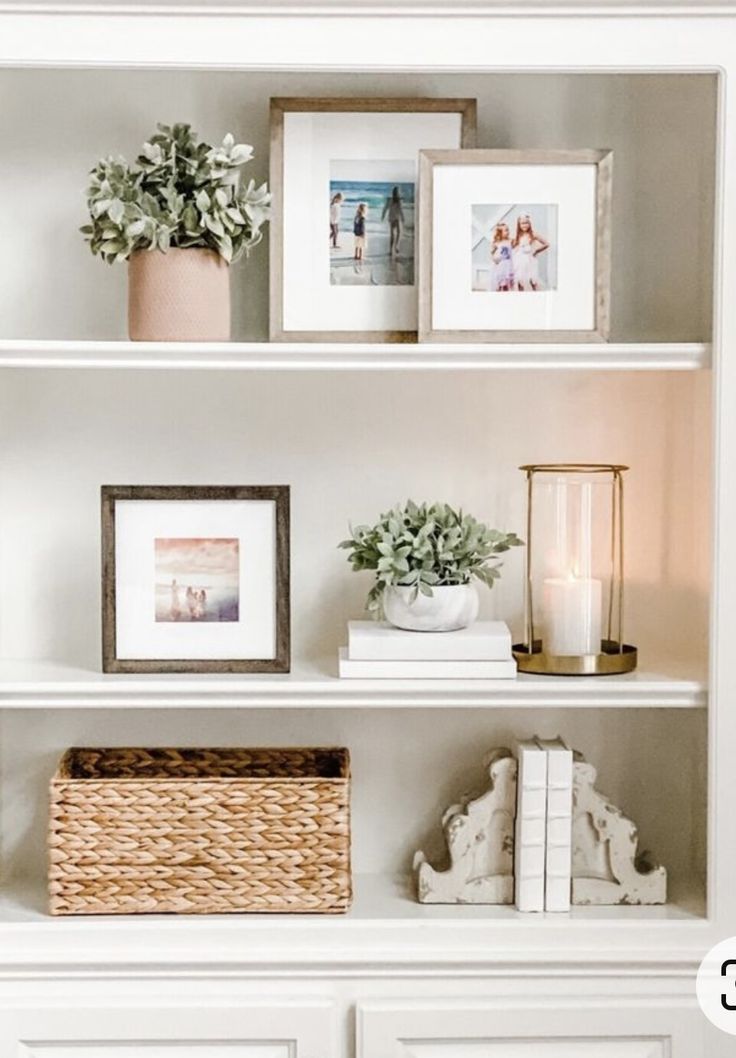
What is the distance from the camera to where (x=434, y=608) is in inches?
76.0

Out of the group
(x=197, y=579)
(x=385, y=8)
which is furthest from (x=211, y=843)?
(x=385, y=8)

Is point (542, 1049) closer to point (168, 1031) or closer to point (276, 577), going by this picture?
point (168, 1031)

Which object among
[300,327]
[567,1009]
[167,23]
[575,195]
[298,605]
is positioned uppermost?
[167,23]

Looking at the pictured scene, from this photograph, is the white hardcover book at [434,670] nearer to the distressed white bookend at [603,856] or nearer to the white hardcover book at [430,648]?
the white hardcover book at [430,648]

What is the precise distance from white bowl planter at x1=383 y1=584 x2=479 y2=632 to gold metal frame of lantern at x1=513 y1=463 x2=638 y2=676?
122 mm

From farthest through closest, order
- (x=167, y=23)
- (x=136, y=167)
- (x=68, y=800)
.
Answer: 1. (x=136, y=167)
2. (x=68, y=800)
3. (x=167, y=23)

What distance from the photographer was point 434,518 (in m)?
1.96

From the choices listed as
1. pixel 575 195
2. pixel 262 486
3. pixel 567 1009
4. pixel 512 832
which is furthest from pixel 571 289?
pixel 567 1009

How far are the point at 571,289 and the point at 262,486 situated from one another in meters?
0.53

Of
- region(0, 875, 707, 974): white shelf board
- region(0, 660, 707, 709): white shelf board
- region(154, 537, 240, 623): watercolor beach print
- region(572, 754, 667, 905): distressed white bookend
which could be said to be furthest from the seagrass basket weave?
region(572, 754, 667, 905): distressed white bookend

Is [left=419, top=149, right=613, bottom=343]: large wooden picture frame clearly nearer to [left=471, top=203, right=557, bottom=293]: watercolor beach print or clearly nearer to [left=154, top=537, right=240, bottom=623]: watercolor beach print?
Result: [left=471, top=203, right=557, bottom=293]: watercolor beach print

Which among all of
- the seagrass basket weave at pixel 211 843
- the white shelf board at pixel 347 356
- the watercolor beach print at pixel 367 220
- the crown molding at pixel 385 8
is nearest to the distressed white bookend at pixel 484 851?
the seagrass basket weave at pixel 211 843

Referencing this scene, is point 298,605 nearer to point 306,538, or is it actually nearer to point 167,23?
point 306,538

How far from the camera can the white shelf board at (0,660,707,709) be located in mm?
1874
